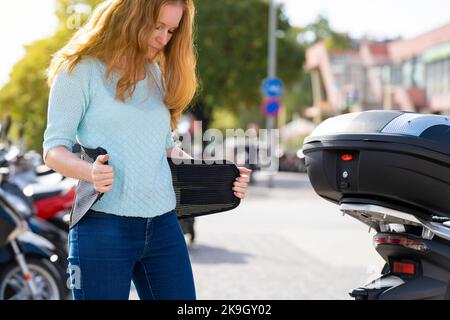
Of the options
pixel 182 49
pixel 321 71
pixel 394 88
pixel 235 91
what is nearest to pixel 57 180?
pixel 182 49

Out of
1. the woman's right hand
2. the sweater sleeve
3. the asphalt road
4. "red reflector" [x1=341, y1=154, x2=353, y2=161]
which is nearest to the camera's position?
the woman's right hand

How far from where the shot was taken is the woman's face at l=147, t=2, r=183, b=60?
270cm

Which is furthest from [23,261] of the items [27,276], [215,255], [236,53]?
[236,53]

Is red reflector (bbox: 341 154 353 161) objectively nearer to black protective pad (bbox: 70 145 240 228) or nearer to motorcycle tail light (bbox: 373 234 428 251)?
motorcycle tail light (bbox: 373 234 428 251)

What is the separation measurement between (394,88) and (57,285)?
44041 millimetres

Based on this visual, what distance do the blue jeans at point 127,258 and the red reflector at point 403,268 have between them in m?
0.89

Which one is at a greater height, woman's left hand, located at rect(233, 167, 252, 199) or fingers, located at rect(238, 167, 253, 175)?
fingers, located at rect(238, 167, 253, 175)

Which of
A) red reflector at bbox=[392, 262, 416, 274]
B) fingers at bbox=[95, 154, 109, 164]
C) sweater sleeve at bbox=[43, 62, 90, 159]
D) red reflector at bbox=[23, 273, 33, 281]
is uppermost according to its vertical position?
sweater sleeve at bbox=[43, 62, 90, 159]

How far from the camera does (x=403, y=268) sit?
10.5 feet

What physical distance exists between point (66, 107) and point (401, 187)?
4.18 feet

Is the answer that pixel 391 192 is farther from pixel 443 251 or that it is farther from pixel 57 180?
pixel 57 180

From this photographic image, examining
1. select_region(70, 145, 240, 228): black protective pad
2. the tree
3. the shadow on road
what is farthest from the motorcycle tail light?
the tree

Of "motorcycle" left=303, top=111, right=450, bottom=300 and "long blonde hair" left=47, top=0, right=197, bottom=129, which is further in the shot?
"motorcycle" left=303, top=111, right=450, bottom=300

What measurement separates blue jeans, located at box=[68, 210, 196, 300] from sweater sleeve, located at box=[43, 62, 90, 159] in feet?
0.81
